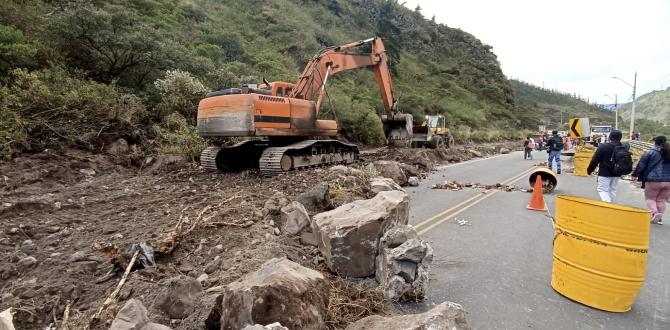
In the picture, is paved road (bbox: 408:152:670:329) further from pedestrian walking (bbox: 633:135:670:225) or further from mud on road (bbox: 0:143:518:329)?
mud on road (bbox: 0:143:518:329)

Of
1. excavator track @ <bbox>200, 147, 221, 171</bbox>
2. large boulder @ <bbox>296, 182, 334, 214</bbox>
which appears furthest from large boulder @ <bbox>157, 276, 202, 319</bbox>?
excavator track @ <bbox>200, 147, 221, 171</bbox>

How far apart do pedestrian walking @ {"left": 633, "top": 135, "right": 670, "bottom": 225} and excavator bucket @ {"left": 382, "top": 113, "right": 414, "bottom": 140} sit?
10.7 metres

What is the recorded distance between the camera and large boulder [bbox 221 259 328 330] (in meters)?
2.94

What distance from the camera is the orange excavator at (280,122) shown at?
388 inches

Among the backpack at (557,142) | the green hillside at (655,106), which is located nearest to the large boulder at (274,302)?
the backpack at (557,142)

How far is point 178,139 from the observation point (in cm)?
1266

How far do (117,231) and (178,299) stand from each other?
288 cm

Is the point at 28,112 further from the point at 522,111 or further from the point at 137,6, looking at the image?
the point at 522,111

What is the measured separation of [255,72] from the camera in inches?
898

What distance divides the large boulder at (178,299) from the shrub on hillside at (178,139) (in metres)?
9.41

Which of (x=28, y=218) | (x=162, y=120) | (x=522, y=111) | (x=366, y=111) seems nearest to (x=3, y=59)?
(x=162, y=120)

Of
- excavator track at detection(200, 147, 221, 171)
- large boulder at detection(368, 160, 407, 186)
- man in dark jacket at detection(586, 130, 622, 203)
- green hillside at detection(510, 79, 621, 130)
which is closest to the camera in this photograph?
man in dark jacket at detection(586, 130, 622, 203)

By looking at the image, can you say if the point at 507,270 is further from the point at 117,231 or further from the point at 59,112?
the point at 59,112

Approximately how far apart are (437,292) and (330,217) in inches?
61.8
